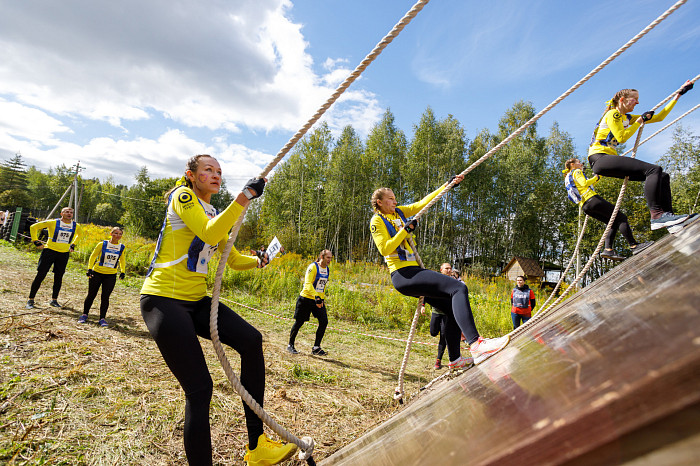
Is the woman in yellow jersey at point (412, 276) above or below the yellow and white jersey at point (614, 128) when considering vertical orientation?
below

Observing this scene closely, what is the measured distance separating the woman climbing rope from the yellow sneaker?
3.79 meters

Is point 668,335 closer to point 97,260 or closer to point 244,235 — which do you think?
point 97,260

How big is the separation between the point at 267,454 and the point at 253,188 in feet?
4.91

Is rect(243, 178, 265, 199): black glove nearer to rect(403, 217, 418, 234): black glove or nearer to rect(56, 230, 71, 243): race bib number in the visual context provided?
rect(403, 217, 418, 234): black glove

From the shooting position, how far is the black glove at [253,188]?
182cm

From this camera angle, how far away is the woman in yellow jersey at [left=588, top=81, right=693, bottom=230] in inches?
131

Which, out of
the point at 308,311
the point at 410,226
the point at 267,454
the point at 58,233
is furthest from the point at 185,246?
the point at 58,233

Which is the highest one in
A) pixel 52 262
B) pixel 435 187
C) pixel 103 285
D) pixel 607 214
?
pixel 435 187

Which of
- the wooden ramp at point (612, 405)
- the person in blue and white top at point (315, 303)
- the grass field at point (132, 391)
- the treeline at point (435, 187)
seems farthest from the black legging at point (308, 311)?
the treeline at point (435, 187)

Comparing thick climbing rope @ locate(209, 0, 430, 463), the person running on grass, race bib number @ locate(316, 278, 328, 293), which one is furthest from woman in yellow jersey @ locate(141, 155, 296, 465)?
the person running on grass

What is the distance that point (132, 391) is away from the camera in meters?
3.32

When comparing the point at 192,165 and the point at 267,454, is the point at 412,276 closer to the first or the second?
the point at 267,454

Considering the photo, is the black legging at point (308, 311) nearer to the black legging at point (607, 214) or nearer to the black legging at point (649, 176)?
the black legging at point (607, 214)

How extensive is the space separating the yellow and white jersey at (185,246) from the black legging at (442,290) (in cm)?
175
